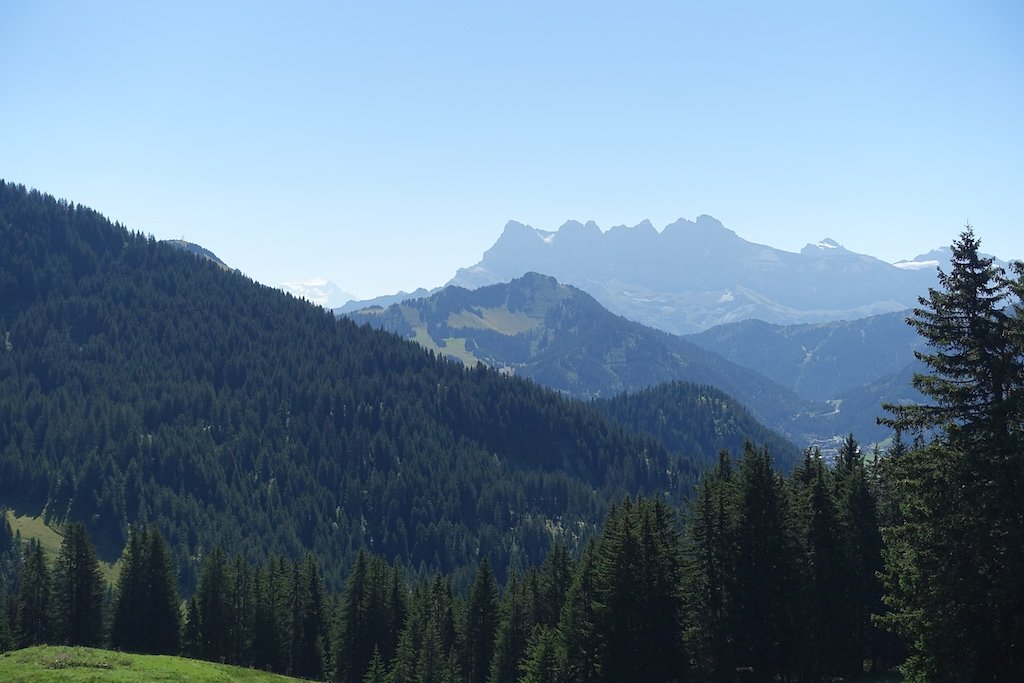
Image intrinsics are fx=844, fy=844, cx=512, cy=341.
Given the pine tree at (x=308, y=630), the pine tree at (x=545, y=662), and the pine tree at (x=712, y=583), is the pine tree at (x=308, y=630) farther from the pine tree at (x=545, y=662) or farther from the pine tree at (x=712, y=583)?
the pine tree at (x=712, y=583)

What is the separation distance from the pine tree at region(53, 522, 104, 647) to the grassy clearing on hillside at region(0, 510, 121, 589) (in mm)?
94530

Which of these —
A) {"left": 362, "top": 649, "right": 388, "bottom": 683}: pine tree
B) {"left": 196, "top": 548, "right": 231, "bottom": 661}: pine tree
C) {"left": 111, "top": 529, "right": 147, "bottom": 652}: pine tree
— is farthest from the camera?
{"left": 196, "top": 548, "right": 231, "bottom": 661}: pine tree

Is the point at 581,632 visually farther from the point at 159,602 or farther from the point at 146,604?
the point at 146,604

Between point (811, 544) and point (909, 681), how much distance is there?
1920 centimetres

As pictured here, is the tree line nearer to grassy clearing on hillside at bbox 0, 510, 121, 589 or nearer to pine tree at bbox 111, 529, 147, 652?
pine tree at bbox 111, 529, 147, 652

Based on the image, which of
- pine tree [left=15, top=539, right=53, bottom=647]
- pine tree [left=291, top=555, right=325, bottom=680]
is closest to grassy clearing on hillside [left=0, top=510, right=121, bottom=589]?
pine tree [left=15, top=539, right=53, bottom=647]

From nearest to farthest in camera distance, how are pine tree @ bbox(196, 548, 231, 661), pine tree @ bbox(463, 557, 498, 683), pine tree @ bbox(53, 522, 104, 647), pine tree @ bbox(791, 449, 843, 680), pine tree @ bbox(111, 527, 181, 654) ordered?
pine tree @ bbox(791, 449, 843, 680), pine tree @ bbox(463, 557, 498, 683), pine tree @ bbox(53, 522, 104, 647), pine tree @ bbox(111, 527, 181, 654), pine tree @ bbox(196, 548, 231, 661)

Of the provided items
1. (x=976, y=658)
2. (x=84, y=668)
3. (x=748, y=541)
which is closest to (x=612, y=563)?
(x=748, y=541)

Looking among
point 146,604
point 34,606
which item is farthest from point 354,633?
point 34,606

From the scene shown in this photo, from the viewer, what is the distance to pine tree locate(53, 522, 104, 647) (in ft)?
273

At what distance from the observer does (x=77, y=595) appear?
276 ft

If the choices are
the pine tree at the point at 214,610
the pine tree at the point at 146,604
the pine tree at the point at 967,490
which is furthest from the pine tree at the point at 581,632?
the pine tree at the point at 146,604

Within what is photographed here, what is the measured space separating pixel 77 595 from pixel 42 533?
11267 centimetres

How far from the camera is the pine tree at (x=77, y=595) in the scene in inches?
3280
